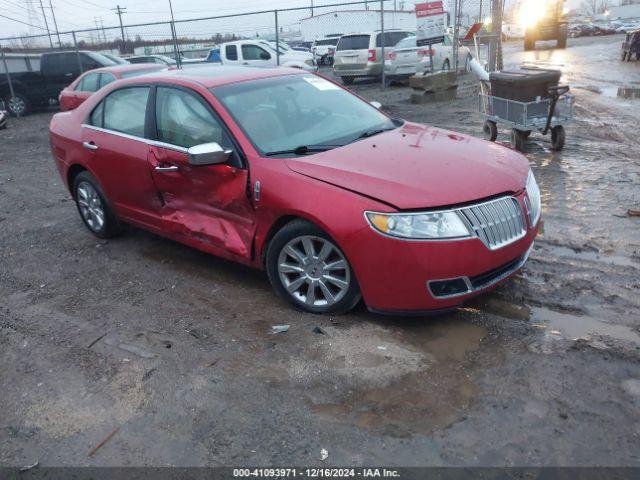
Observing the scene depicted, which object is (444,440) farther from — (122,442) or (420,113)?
(420,113)

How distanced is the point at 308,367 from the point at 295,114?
208cm

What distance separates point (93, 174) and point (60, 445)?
3.23m

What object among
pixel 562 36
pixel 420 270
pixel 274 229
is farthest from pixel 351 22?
pixel 420 270

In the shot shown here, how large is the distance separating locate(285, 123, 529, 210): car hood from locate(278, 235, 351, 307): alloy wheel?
1.50 ft

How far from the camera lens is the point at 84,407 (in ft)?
10.2

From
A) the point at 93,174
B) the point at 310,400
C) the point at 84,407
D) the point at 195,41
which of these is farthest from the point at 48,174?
the point at 195,41

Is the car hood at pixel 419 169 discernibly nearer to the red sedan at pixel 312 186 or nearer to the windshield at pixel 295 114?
the red sedan at pixel 312 186

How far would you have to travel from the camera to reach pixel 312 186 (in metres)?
3.61

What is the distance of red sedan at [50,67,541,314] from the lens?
3.34 metres

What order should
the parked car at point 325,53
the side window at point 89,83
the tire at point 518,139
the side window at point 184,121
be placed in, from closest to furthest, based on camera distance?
the side window at point 184,121
the tire at point 518,139
the side window at point 89,83
the parked car at point 325,53

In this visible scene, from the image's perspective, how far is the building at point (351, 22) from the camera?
29.9 m

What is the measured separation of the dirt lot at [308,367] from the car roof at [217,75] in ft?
5.27

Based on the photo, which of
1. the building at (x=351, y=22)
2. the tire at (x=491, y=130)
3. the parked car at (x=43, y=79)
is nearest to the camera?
the tire at (x=491, y=130)

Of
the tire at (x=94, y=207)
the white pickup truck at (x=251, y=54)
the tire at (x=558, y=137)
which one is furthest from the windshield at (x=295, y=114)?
the white pickup truck at (x=251, y=54)
